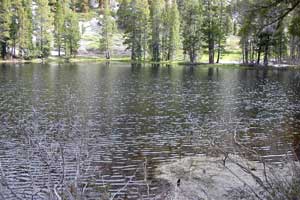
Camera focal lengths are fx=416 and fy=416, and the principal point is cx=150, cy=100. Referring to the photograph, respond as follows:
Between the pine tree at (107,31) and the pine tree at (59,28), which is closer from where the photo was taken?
the pine tree at (59,28)

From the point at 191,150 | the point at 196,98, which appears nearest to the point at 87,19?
the point at 196,98

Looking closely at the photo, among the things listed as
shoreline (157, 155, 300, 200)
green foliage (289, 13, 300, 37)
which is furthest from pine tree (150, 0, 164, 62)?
green foliage (289, 13, 300, 37)

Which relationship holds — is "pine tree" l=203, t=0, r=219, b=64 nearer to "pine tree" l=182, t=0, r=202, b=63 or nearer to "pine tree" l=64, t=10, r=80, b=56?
"pine tree" l=182, t=0, r=202, b=63

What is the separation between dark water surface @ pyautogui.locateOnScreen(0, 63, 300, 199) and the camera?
32.1ft

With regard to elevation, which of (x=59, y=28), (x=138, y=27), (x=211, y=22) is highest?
(x=211, y=22)

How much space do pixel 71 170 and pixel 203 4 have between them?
78141mm

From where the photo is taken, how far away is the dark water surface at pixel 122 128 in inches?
385

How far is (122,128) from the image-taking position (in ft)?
71.3

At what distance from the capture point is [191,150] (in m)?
17.6

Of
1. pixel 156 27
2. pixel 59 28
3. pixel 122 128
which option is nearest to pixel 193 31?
pixel 156 27

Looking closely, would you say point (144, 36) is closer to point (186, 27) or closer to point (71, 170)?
point (186, 27)

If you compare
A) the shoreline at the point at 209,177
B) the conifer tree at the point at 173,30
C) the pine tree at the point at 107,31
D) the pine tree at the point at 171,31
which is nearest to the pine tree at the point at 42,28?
the pine tree at the point at 107,31

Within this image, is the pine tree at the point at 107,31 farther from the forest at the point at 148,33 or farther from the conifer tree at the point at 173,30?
the conifer tree at the point at 173,30

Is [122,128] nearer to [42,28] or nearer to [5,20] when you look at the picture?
[5,20]
